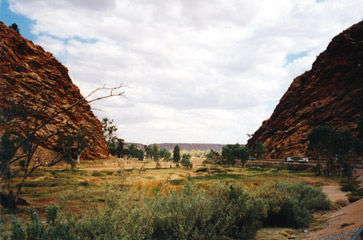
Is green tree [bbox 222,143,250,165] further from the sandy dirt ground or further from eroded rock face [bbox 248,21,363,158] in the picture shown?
the sandy dirt ground

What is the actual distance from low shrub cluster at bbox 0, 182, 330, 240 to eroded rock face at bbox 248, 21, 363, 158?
64.5 m

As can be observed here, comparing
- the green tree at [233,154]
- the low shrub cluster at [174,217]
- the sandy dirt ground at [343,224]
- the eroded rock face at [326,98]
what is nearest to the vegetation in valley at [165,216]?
the low shrub cluster at [174,217]

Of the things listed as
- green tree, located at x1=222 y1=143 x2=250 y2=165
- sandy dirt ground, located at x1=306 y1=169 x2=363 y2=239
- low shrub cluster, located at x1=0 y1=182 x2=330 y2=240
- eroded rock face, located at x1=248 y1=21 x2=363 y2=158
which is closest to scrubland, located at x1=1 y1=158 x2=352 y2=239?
low shrub cluster, located at x1=0 y1=182 x2=330 y2=240

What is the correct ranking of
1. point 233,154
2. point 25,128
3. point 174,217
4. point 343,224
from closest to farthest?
point 174,217, point 25,128, point 343,224, point 233,154

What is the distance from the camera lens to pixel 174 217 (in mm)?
7133

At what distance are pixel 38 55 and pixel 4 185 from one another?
210 feet

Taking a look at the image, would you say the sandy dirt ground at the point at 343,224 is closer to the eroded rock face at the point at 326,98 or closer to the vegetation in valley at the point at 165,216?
the vegetation in valley at the point at 165,216

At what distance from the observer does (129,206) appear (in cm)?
603

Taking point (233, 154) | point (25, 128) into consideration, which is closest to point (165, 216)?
point (25, 128)

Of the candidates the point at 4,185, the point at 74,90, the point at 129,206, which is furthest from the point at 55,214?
the point at 74,90

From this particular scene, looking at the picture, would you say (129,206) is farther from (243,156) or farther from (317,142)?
(243,156)

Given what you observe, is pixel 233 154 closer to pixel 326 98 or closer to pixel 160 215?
pixel 326 98

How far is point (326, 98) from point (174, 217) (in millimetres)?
82643

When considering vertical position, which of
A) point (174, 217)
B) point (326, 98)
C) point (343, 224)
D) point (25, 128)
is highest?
point (326, 98)
